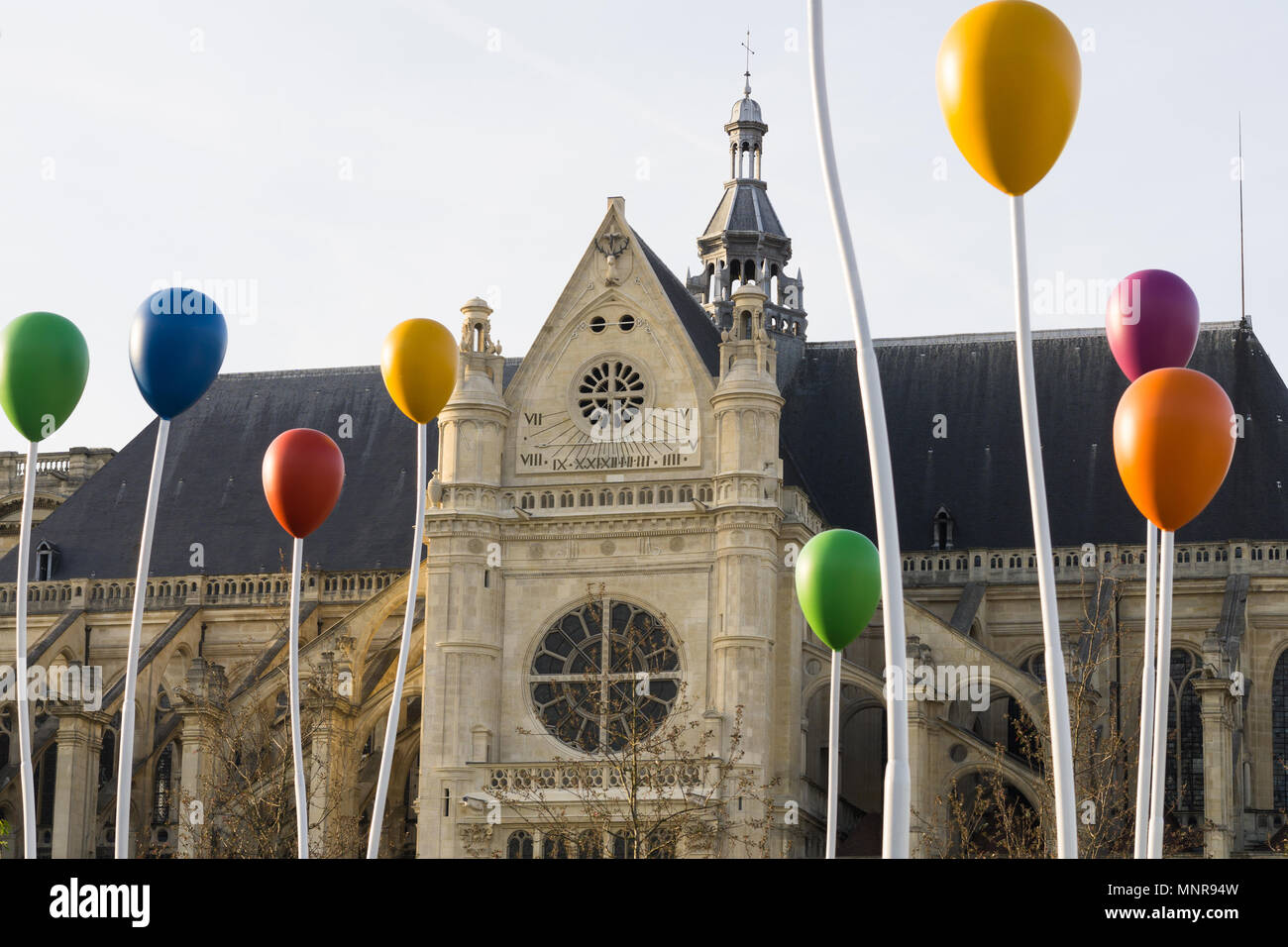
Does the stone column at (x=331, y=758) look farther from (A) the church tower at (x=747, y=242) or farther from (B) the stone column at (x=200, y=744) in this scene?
(A) the church tower at (x=747, y=242)

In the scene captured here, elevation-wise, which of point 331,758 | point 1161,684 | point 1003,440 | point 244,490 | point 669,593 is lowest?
point 1161,684

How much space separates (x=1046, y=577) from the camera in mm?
17953

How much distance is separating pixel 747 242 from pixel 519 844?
71.5ft

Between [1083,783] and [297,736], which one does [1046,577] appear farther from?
[1083,783]

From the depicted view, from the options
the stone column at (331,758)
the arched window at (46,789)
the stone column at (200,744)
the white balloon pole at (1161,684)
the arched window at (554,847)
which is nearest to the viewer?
the white balloon pole at (1161,684)

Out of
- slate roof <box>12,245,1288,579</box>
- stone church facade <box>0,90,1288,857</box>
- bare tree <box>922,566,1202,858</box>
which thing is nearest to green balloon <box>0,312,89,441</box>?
bare tree <box>922,566,1202,858</box>

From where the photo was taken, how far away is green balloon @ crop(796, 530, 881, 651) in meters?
25.8

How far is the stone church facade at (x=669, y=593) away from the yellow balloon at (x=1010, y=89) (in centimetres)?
2304

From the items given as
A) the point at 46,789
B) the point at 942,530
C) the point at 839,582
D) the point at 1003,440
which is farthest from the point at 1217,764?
the point at 46,789

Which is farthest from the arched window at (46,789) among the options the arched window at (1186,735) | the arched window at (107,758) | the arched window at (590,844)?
the arched window at (1186,735)

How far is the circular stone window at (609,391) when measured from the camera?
1734 inches

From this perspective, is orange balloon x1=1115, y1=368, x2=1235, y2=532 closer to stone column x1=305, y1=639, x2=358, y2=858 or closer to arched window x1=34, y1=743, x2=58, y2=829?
stone column x1=305, y1=639, x2=358, y2=858
